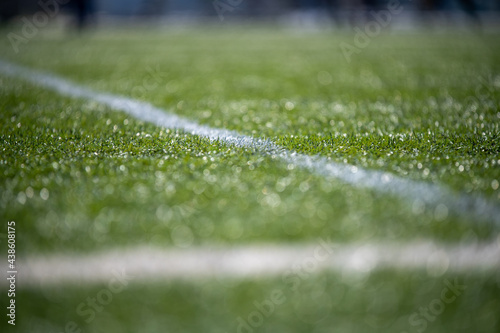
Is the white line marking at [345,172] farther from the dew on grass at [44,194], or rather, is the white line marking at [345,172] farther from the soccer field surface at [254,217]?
the dew on grass at [44,194]

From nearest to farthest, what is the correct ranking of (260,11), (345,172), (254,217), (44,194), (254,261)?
(254,261)
(254,217)
(44,194)
(345,172)
(260,11)

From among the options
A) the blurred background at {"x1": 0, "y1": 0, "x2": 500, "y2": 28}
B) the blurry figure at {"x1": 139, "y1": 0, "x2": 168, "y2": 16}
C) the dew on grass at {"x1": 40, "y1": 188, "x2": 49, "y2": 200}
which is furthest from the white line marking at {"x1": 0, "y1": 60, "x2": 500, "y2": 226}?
the blurry figure at {"x1": 139, "y1": 0, "x2": 168, "y2": 16}

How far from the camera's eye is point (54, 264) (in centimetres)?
114

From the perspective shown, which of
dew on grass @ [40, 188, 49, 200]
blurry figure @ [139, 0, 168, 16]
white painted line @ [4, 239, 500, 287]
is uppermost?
white painted line @ [4, 239, 500, 287]

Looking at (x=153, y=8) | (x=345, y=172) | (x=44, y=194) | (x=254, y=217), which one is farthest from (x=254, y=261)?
(x=153, y=8)

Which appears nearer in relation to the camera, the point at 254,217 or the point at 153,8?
the point at 254,217

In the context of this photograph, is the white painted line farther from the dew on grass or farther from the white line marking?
the dew on grass

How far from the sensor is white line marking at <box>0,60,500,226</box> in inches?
55.3

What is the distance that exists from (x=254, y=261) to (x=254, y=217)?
22 cm

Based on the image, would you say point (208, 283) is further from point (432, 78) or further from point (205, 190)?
point (432, 78)

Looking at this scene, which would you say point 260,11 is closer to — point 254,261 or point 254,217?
point 254,217

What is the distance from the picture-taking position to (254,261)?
3.76ft

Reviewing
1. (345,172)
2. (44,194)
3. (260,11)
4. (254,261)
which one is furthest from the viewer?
(260,11)

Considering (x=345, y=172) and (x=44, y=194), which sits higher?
(x=345, y=172)
